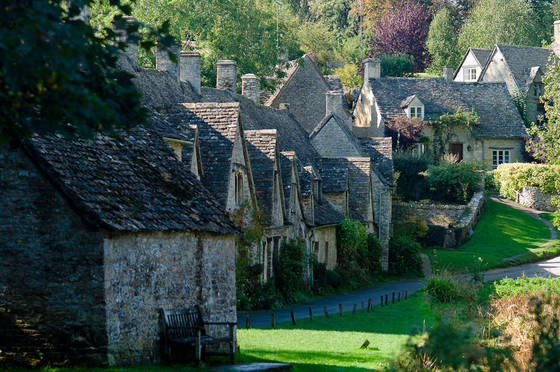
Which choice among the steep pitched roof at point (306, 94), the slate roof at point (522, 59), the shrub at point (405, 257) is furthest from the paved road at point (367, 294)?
the slate roof at point (522, 59)

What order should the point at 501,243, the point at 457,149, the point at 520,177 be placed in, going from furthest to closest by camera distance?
the point at 457,149 < the point at 520,177 < the point at 501,243

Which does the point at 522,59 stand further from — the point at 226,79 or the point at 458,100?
the point at 226,79

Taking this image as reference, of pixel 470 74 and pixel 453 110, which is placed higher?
pixel 470 74

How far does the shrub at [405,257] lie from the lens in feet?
162

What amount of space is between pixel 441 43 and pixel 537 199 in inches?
1758

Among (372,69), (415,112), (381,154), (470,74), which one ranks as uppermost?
(470,74)

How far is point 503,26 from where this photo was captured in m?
103

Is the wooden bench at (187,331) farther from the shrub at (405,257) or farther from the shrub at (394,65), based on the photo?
the shrub at (394,65)

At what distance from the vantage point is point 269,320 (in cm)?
2741

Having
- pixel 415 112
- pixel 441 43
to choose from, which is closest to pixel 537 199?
pixel 415 112

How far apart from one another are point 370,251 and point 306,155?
642 cm

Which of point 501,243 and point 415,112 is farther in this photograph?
point 415,112

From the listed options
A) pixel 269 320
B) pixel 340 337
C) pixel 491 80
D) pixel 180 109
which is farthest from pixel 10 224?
pixel 491 80

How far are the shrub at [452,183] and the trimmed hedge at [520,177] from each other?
9.87 ft
